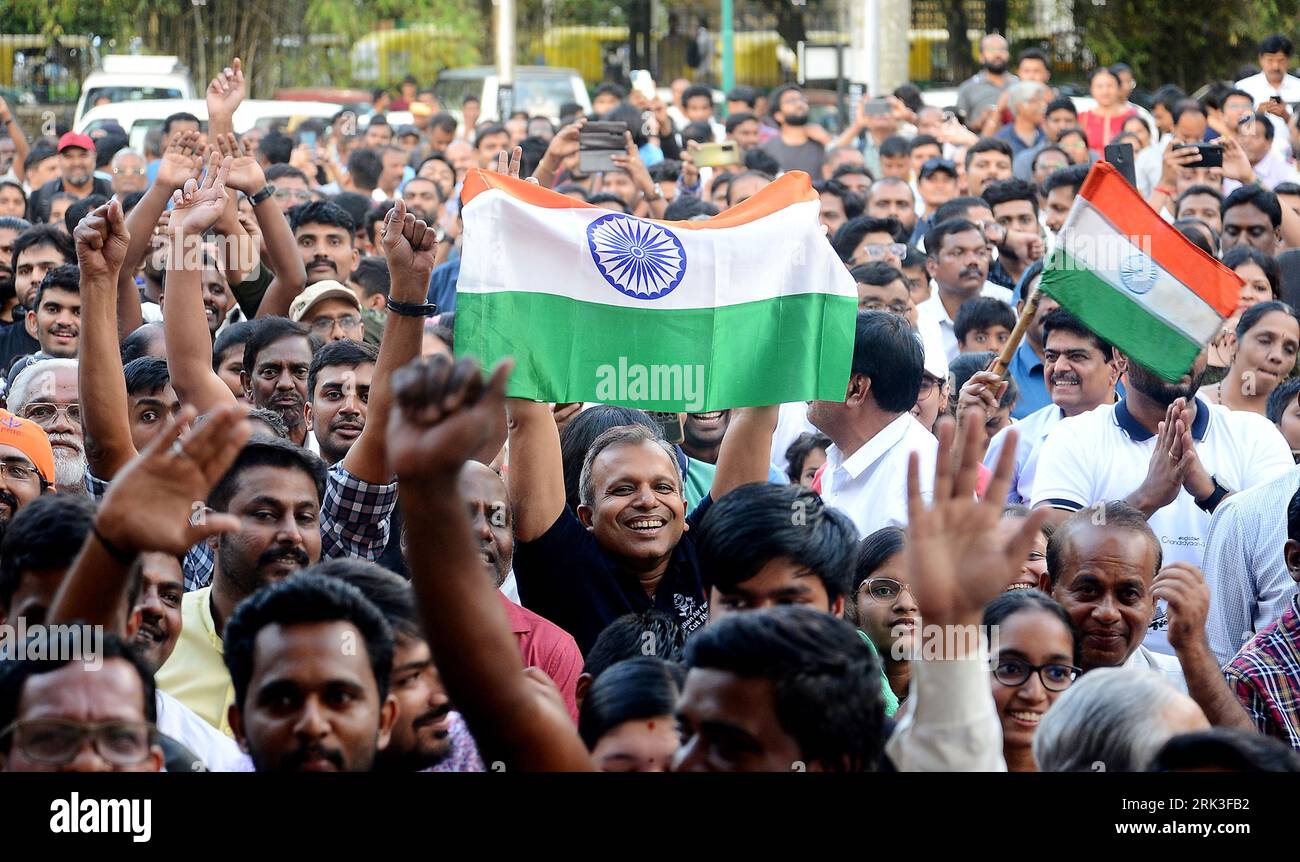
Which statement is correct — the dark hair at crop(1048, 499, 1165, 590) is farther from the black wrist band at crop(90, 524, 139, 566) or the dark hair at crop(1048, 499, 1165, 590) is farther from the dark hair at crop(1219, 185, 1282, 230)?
the dark hair at crop(1219, 185, 1282, 230)

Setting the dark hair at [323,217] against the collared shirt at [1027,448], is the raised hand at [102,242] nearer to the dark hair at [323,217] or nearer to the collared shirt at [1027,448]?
the collared shirt at [1027,448]

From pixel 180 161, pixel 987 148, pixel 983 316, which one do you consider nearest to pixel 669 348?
pixel 180 161

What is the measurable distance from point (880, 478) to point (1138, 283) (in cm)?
Result: 98

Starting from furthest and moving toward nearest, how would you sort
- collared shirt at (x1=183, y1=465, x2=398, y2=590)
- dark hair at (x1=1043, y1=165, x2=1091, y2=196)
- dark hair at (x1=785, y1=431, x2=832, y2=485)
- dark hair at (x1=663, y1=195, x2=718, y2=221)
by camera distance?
dark hair at (x1=1043, y1=165, x2=1091, y2=196)
dark hair at (x1=663, y1=195, x2=718, y2=221)
dark hair at (x1=785, y1=431, x2=832, y2=485)
collared shirt at (x1=183, y1=465, x2=398, y2=590)

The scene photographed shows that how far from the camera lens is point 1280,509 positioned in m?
5.00

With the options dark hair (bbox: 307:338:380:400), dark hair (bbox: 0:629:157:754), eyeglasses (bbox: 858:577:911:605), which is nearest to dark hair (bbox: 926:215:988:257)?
dark hair (bbox: 307:338:380:400)

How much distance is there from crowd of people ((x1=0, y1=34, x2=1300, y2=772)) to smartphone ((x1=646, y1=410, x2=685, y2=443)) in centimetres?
7

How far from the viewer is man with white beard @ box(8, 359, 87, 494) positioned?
5.51 meters

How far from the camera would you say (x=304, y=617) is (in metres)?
3.06

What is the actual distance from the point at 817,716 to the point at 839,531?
42.4 inches

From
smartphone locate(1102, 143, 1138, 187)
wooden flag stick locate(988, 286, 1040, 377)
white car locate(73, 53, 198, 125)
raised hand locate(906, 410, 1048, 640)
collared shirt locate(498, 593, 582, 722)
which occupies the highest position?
white car locate(73, 53, 198, 125)

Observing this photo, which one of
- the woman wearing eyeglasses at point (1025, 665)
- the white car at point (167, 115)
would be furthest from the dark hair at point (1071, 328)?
the white car at point (167, 115)

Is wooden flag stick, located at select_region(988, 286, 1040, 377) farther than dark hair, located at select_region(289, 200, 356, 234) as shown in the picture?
No

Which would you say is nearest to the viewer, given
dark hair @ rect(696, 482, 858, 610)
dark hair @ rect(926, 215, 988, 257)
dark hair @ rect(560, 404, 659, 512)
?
dark hair @ rect(696, 482, 858, 610)
